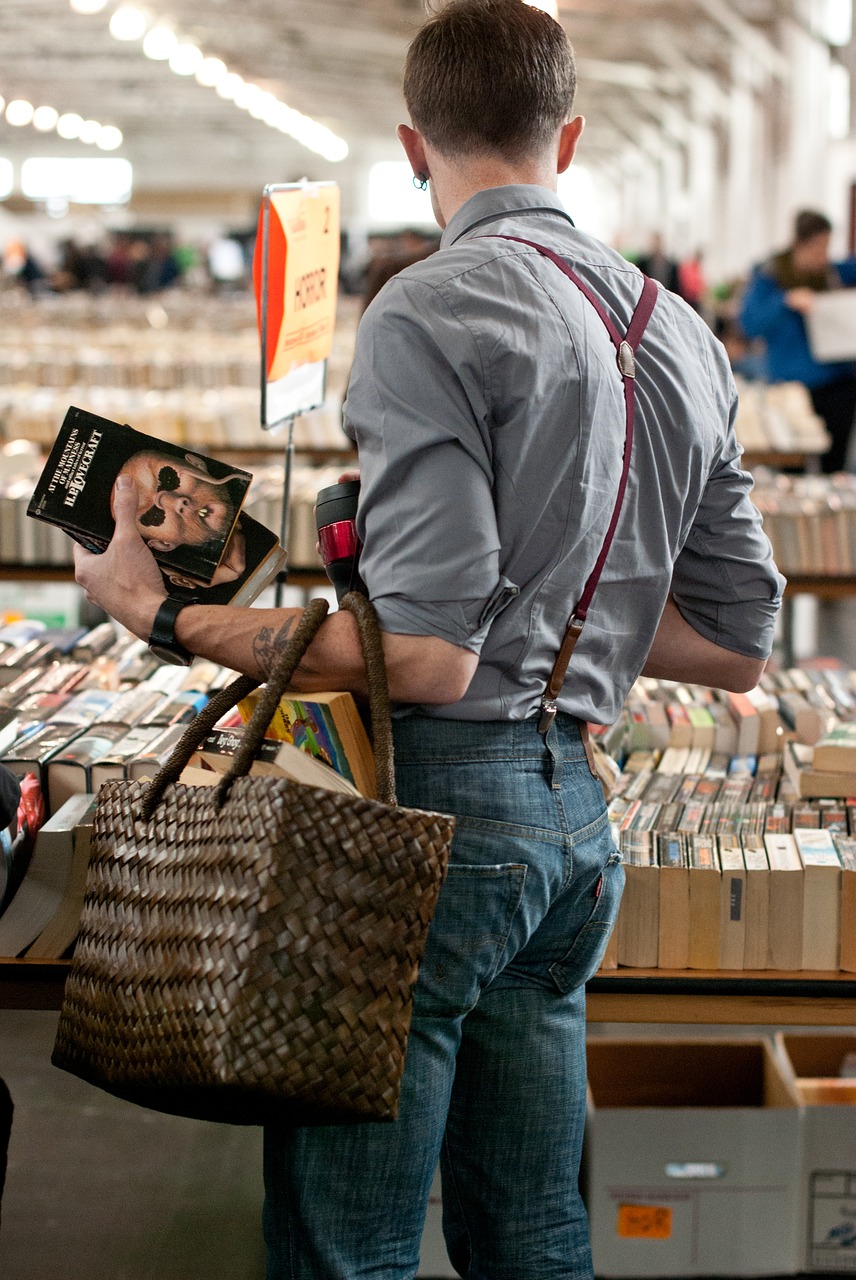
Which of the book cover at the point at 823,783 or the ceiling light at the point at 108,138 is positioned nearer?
the book cover at the point at 823,783

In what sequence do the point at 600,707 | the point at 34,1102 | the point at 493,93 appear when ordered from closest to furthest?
the point at 493,93, the point at 600,707, the point at 34,1102

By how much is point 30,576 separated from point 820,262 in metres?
5.02

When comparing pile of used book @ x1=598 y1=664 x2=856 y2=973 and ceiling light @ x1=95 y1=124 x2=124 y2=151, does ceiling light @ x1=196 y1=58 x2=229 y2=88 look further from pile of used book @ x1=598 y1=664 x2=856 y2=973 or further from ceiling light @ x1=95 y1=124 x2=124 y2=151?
ceiling light @ x1=95 y1=124 x2=124 y2=151

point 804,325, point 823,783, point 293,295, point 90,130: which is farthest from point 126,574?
point 90,130

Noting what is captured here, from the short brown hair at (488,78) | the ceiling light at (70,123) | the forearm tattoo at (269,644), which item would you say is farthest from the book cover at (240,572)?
the ceiling light at (70,123)

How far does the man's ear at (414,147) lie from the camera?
1.41 meters

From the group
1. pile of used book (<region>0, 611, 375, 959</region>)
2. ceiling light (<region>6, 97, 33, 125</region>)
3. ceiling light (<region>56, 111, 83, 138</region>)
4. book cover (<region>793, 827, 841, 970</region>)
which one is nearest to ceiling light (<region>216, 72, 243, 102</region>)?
ceiling light (<region>6, 97, 33, 125</region>)

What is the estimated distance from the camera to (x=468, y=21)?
4.32 feet

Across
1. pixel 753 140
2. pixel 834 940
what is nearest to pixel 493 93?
pixel 834 940

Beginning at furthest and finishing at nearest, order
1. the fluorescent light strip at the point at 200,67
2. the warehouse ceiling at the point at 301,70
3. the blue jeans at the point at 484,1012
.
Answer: the warehouse ceiling at the point at 301,70
the fluorescent light strip at the point at 200,67
the blue jeans at the point at 484,1012

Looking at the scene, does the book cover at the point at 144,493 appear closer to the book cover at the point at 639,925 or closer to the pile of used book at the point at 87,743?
the pile of used book at the point at 87,743

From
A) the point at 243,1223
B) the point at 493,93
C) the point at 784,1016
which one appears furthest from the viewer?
the point at 243,1223

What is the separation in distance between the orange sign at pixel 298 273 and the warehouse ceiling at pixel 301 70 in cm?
757

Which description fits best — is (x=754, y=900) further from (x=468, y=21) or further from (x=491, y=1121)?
(x=468, y=21)
